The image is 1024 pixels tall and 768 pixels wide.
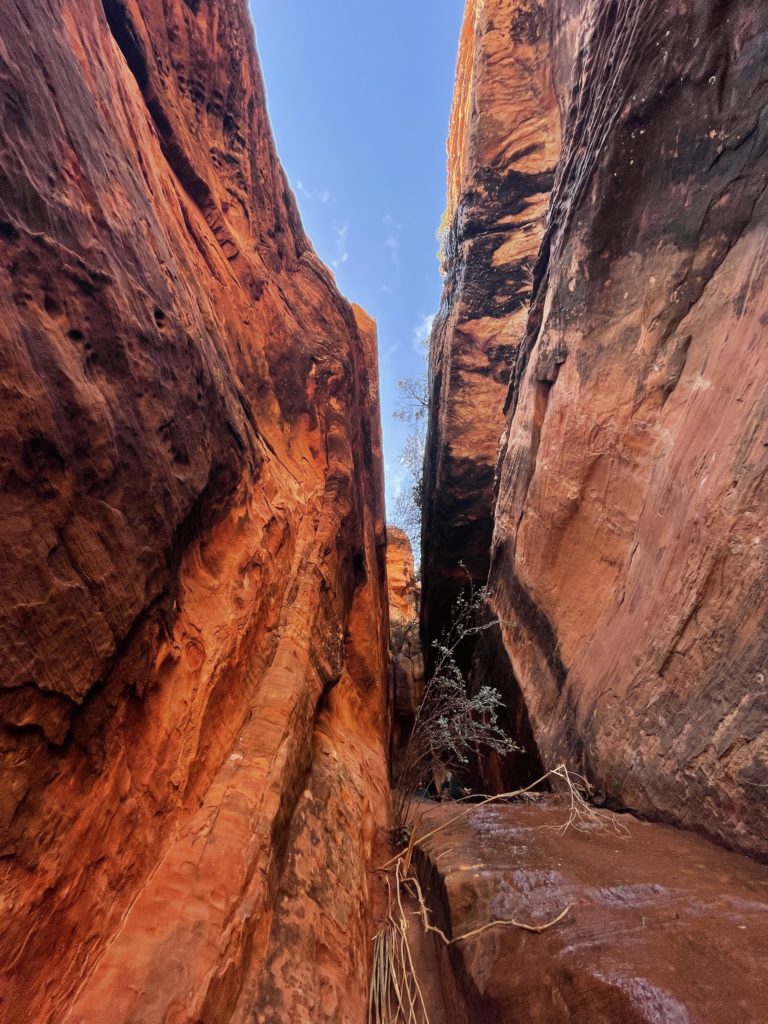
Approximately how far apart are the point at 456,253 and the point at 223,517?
1070 centimetres

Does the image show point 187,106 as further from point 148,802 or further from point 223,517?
point 148,802

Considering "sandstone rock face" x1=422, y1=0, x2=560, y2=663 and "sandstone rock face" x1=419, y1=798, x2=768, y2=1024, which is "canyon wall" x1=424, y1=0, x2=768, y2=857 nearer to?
"sandstone rock face" x1=419, y1=798, x2=768, y2=1024

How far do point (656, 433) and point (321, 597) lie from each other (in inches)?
134

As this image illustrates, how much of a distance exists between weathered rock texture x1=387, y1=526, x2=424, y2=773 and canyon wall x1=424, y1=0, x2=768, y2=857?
13.1 feet

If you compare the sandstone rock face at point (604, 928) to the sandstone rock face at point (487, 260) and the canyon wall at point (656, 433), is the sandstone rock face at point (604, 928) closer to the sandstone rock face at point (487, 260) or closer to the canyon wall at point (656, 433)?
the canyon wall at point (656, 433)

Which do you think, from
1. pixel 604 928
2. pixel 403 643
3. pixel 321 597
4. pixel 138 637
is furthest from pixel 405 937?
pixel 403 643

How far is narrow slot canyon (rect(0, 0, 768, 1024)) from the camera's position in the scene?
69.7 inches

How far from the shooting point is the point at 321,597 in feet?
15.3

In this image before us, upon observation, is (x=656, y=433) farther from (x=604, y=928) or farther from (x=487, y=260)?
(x=487, y=260)

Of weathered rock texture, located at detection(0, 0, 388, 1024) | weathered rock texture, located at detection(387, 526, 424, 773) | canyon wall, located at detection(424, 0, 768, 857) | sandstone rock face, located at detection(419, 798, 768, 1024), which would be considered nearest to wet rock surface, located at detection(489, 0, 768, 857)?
canyon wall, located at detection(424, 0, 768, 857)

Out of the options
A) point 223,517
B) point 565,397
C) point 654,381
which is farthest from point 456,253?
point 223,517

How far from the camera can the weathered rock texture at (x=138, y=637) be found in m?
1.69

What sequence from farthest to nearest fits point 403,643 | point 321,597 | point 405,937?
point 403,643, point 321,597, point 405,937

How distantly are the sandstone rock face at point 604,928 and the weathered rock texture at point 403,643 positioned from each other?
4.49m
